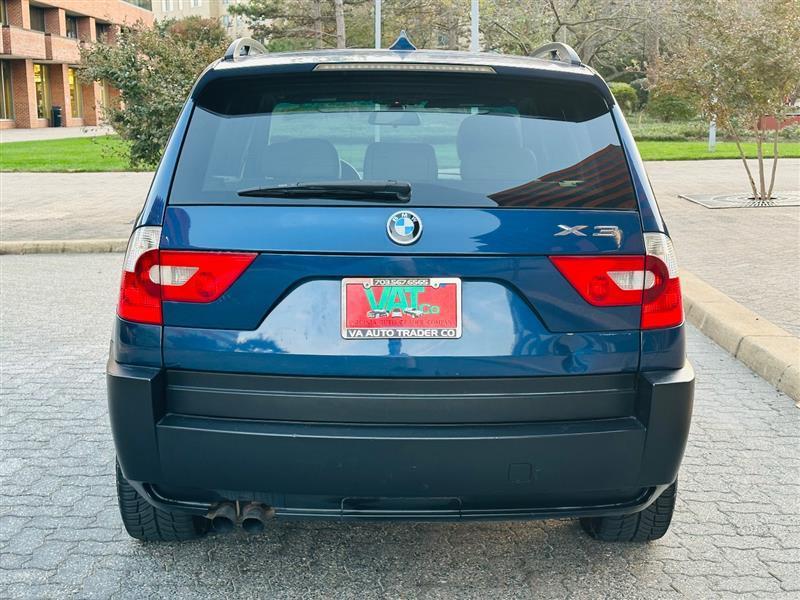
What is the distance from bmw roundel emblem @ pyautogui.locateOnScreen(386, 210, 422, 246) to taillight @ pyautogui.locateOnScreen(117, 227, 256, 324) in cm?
42

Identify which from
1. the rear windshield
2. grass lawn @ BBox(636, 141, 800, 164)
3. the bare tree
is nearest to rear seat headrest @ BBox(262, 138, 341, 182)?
the rear windshield

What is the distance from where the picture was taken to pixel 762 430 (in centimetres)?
540

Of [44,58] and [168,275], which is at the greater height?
[44,58]

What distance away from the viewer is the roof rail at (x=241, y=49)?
12.1 ft

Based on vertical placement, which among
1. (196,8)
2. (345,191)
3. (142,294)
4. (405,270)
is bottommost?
(142,294)

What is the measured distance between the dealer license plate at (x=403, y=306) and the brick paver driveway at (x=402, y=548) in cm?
100

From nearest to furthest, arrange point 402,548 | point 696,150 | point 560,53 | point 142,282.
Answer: point 142,282 → point 402,548 → point 560,53 → point 696,150

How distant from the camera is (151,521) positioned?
3.76 metres

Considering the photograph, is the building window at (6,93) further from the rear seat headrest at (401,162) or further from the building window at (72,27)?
the rear seat headrest at (401,162)

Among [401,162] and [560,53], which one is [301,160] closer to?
[401,162]

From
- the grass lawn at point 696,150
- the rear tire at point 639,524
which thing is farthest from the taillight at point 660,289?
the grass lawn at point 696,150

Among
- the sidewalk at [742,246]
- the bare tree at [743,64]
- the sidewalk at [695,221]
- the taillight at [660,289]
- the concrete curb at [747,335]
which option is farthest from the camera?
the bare tree at [743,64]

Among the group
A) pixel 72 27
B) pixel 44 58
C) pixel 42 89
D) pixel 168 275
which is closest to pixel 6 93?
pixel 44 58

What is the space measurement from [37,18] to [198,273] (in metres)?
62.8
